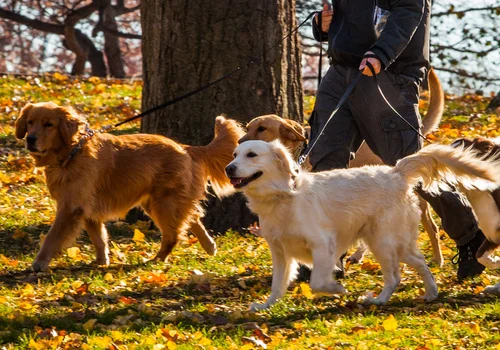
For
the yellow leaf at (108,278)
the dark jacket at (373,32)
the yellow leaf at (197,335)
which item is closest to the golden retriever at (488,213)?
the dark jacket at (373,32)

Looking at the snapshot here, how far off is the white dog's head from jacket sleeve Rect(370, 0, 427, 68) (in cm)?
102

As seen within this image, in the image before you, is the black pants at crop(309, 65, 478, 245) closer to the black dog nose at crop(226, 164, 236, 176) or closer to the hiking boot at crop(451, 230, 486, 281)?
the hiking boot at crop(451, 230, 486, 281)

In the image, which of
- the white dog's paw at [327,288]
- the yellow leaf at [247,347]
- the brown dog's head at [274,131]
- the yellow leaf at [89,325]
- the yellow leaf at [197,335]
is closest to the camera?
the yellow leaf at [247,347]

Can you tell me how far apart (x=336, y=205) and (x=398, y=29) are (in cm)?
129

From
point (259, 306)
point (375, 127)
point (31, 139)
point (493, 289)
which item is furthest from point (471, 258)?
point (31, 139)

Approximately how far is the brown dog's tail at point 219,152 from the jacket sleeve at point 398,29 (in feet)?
6.60

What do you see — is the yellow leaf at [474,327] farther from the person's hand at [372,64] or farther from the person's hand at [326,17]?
the person's hand at [326,17]

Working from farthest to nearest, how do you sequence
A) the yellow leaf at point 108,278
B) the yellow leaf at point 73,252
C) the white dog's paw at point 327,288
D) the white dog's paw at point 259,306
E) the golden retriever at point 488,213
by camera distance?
the yellow leaf at point 73,252
the yellow leaf at point 108,278
the golden retriever at point 488,213
the white dog's paw at point 259,306
the white dog's paw at point 327,288

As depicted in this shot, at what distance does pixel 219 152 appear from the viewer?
779 centimetres

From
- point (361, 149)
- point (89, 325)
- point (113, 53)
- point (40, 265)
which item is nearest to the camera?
point (89, 325)

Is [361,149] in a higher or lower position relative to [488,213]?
higher

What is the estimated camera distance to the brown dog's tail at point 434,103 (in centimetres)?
795

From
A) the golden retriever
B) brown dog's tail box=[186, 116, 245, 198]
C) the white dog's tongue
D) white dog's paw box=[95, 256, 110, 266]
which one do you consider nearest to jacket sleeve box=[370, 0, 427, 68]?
the golden retriever

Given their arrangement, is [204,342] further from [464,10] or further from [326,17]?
[464,10]
